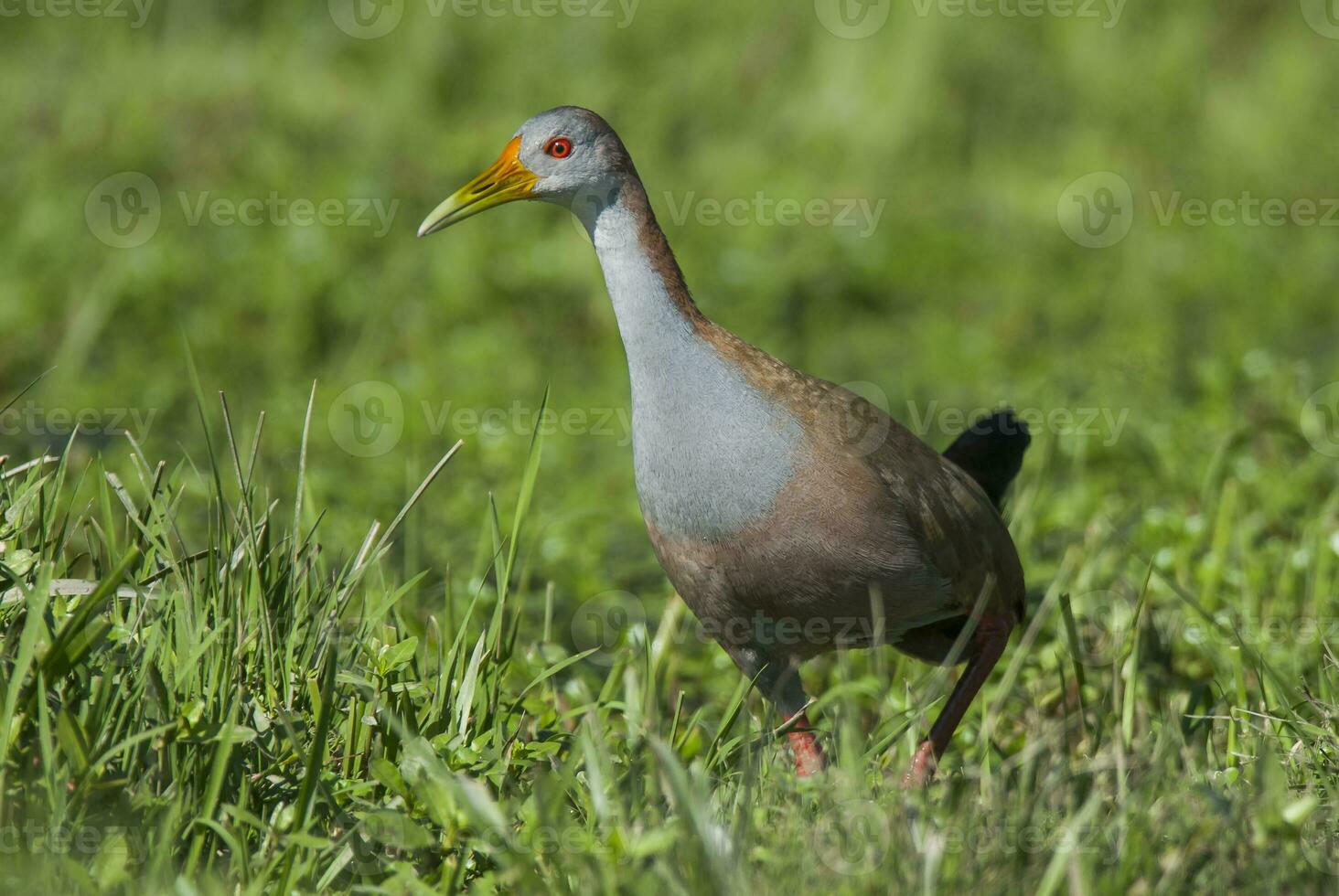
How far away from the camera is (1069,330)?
6.70 m

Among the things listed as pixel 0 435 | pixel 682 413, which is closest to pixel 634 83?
pixel 0 435

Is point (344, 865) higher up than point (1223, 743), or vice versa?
point (344, 865)

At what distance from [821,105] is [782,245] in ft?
4.65

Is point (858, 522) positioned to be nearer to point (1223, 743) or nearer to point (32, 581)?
point (1223, 743)
